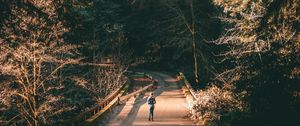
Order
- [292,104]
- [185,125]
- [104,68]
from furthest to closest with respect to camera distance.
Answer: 1. [104,68]
2. [185,125]
3. [292,104]

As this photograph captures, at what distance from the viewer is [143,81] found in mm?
56906

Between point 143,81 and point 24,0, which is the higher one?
point 24,0

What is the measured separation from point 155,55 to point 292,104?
6957 centimetres

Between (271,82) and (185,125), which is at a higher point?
(271,82)

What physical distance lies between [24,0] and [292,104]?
368 inches

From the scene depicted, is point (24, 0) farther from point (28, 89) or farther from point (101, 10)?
point (101, 10)

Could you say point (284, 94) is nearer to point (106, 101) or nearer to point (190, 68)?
point (106, 101)

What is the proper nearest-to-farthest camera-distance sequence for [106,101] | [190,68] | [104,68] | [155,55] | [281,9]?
[281,9]
[106,101]
[104,68]
[190,68]
[155,55]

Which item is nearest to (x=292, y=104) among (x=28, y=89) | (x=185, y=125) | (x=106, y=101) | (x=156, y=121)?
(x=185, y=125)

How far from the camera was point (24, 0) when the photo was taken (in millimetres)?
10797

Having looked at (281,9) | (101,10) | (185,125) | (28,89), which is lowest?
(185,125)

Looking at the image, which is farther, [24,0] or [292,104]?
[292,104]

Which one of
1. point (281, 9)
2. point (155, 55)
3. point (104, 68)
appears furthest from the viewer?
point (155, 55)

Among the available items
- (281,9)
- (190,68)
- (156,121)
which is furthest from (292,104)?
(190,68)
